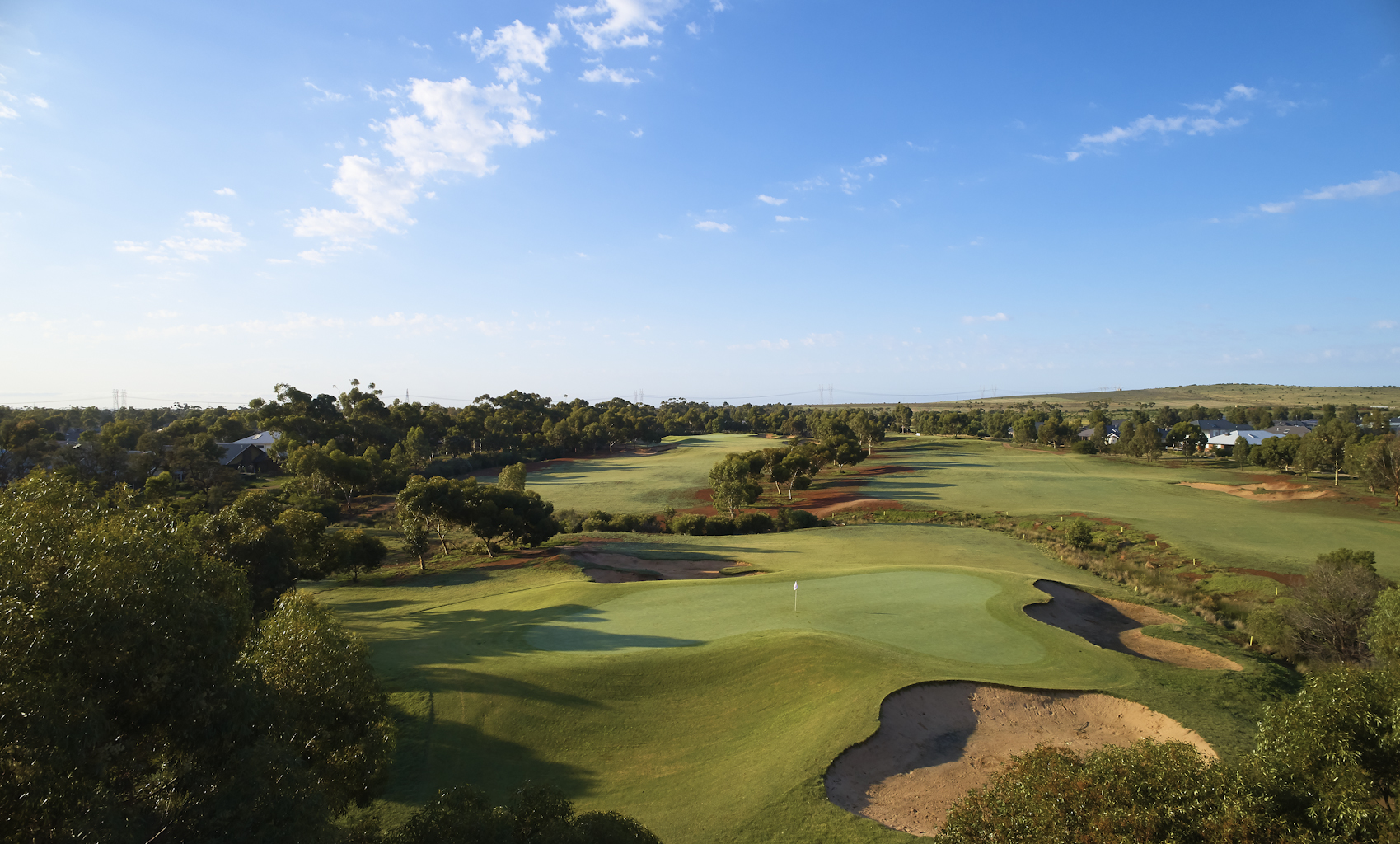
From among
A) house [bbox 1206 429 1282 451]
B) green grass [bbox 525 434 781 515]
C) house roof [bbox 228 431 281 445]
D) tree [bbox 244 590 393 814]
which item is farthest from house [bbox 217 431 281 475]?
house [bbox 1206 429 1282 451]

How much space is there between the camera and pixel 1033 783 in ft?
27.3

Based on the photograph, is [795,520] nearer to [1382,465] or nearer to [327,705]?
[327,705]

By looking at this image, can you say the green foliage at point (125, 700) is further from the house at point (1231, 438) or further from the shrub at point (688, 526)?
the house at point (1231, 438)

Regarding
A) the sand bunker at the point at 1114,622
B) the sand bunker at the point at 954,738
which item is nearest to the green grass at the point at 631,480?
the sand bunker at the point at 1114,622

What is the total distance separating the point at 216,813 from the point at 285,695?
114 inches

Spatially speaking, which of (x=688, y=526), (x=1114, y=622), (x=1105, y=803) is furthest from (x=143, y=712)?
(x=688, y=526)

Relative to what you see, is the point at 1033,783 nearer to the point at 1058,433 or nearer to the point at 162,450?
the point at 162,450

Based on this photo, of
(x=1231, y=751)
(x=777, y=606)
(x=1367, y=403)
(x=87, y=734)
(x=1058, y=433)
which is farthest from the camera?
(x=1367, y=403)

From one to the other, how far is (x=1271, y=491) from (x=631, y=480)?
70.5 metres

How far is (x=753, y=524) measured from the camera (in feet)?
178

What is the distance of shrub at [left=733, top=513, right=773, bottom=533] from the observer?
176 feet

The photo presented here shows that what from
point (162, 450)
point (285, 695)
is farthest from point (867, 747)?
point (162, 450)

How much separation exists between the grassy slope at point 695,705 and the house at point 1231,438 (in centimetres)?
10087

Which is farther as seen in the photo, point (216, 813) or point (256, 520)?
point (256, 520)
